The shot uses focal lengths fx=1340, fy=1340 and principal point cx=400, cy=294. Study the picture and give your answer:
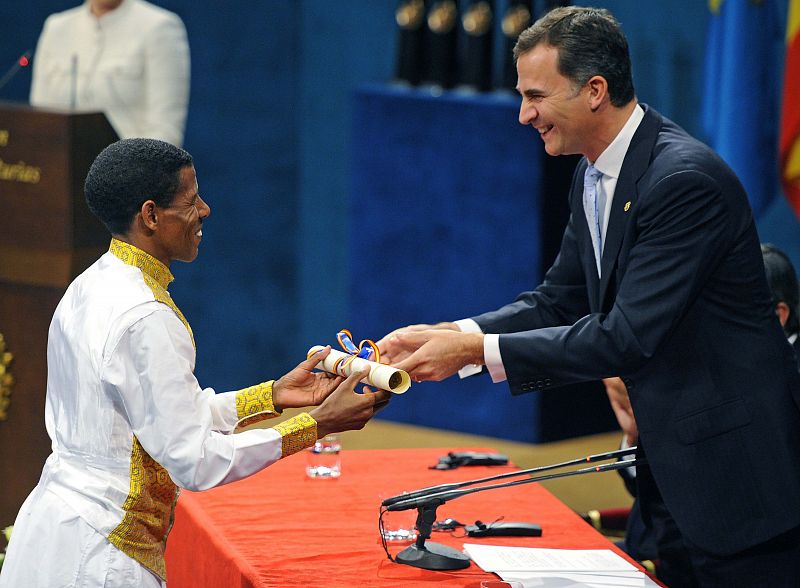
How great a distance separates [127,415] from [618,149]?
123cm

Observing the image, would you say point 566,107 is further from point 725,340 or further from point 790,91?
point 790,91

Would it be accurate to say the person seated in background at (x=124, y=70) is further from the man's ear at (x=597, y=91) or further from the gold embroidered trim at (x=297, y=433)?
the gold embroidered trim at (x=297, y=433)

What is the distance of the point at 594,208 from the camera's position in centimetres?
301

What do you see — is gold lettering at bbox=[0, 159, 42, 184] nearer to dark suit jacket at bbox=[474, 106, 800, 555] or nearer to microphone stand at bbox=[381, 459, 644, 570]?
microphone stand at bbox=[381, 459, 644, 570]

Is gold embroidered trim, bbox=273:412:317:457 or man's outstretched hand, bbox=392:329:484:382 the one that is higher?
man's outstretched hand, bbox=392:329:484:382

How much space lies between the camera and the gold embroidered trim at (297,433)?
8.18 feet

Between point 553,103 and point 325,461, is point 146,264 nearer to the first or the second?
point 553,103

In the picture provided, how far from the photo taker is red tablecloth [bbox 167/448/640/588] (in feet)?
8.75

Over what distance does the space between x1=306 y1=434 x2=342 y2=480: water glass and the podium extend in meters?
1.19

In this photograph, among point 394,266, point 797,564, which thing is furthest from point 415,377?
point 394,266

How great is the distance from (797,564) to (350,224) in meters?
4.12

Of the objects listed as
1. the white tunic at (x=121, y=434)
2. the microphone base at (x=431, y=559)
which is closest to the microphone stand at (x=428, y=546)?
the microphone base at (x=431, y=559)

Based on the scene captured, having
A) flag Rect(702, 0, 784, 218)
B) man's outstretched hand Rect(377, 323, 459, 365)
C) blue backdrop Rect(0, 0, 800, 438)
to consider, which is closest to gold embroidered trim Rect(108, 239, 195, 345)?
man's outstretched hand Rect(377, 323, 459, 365)

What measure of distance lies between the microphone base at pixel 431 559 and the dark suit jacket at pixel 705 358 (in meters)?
0.44
